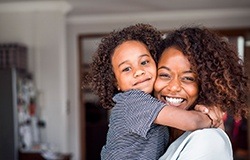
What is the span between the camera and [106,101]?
4.13 feet

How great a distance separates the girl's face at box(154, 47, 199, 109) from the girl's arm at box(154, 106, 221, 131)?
5 cm

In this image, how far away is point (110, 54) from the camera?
1.22 metres

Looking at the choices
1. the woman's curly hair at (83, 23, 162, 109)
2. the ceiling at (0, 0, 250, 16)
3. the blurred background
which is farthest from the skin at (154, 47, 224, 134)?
the ceiling at (0, 0, 250, 16)

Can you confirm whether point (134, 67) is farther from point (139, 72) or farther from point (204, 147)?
point (204, 147)

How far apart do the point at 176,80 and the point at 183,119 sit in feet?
0.34

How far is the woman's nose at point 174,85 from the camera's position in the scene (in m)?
1.08

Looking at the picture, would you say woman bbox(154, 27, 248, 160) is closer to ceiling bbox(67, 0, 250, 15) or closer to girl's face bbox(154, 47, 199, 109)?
girl's face bbox(154, 47, 199, 109)

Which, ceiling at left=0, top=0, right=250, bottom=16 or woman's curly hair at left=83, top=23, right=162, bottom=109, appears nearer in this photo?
woman's curly hair at left=83, top=23, right=162, bottom=109

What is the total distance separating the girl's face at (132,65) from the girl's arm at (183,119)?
0.39 feet

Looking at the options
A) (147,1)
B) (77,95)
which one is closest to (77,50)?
(77,95)

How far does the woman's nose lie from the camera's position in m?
1.08

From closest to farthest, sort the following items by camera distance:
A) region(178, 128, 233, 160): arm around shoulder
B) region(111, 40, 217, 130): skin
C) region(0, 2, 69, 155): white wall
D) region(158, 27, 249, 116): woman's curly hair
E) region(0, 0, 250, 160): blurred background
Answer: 1. region(178, 128, 233, 160): arm around shoulder
2. region(158, 27, 249, 116): woman's curly hair
3. region(111, 40, 217, 130): skin
4. region(0, 0, 250, 160): blurred background
5. region(0, 2, 69, 155): white wall

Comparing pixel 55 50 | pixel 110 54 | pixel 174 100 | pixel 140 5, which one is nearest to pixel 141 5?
pixel 140 5

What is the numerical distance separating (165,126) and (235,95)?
0.20m
